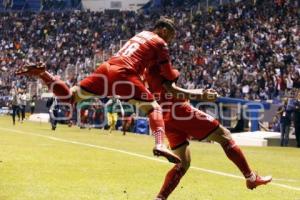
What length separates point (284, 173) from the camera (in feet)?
43.8

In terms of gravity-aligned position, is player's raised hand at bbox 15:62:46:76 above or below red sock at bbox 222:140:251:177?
above

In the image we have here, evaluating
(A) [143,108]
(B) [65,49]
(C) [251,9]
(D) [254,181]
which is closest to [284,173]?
(D) [254,181]

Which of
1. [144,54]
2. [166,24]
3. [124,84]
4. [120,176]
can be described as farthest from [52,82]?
[120,176]

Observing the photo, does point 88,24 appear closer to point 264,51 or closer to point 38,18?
point 38,18

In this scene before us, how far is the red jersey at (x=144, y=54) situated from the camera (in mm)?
7586

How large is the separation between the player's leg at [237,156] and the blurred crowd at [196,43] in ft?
68.0

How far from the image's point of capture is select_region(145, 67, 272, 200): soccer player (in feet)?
25.8

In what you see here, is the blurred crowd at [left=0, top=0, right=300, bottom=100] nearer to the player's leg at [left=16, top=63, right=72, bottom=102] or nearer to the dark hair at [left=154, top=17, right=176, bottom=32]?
the dark hair at [left=154, top=17, right=176, bottom=32]

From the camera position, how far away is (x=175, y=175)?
25.9 feet

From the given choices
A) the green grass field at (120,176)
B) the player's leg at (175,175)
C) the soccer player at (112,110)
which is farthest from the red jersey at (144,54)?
the soccer player at (112,110)

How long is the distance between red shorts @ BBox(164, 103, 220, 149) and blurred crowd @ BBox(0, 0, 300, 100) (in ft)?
68.4

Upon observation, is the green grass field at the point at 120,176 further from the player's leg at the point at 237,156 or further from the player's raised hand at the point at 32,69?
the player's raised hand at the point at 32,69

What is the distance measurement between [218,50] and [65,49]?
65.1 ft

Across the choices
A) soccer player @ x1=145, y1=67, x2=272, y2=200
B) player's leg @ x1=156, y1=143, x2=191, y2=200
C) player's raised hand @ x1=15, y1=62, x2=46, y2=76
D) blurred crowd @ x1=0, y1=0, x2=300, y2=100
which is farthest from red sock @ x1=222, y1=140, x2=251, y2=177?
blurred crowd @ x1=0, y1=0, x2=300, y2=100
